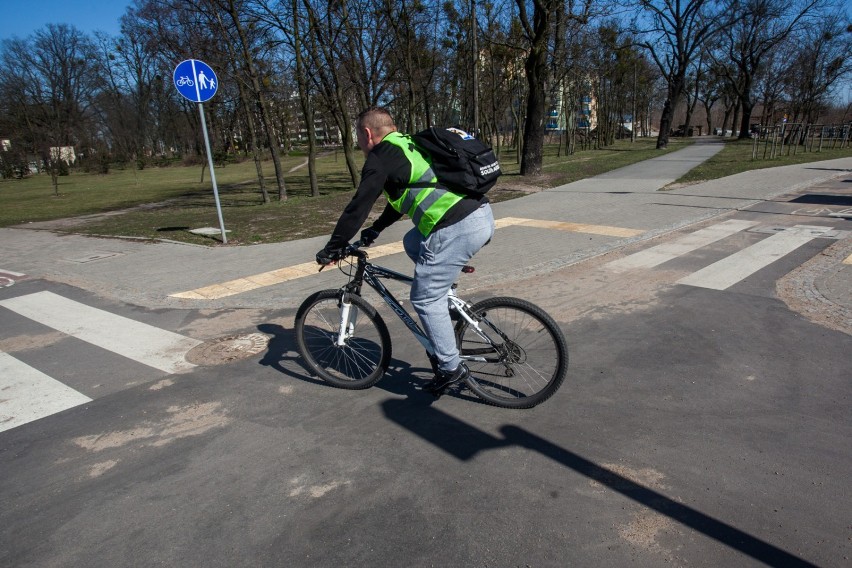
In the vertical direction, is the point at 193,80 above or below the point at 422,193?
above

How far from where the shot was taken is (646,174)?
18531 mm

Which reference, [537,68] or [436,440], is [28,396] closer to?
[436,440]

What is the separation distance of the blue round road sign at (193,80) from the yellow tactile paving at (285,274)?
3.37 meters

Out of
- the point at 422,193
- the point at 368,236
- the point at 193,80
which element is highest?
the point at 193,80

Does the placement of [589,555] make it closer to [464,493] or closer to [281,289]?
[464,493]

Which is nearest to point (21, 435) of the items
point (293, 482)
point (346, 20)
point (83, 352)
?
point (83, 352)

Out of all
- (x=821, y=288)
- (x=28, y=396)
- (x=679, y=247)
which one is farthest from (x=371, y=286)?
(x=679, y=247)

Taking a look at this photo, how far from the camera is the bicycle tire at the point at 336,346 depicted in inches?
153

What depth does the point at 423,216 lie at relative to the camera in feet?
10.6

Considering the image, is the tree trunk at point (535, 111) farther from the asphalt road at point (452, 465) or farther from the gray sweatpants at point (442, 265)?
the gray sweatpants at point (442, 265)

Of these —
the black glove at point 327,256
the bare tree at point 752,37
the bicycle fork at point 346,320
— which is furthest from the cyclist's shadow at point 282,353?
the bare tree at point 752,37

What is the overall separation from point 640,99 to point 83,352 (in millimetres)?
59013

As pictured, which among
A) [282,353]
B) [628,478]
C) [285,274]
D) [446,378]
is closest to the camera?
[628,478]

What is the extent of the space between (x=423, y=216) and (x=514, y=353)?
1.14 m
